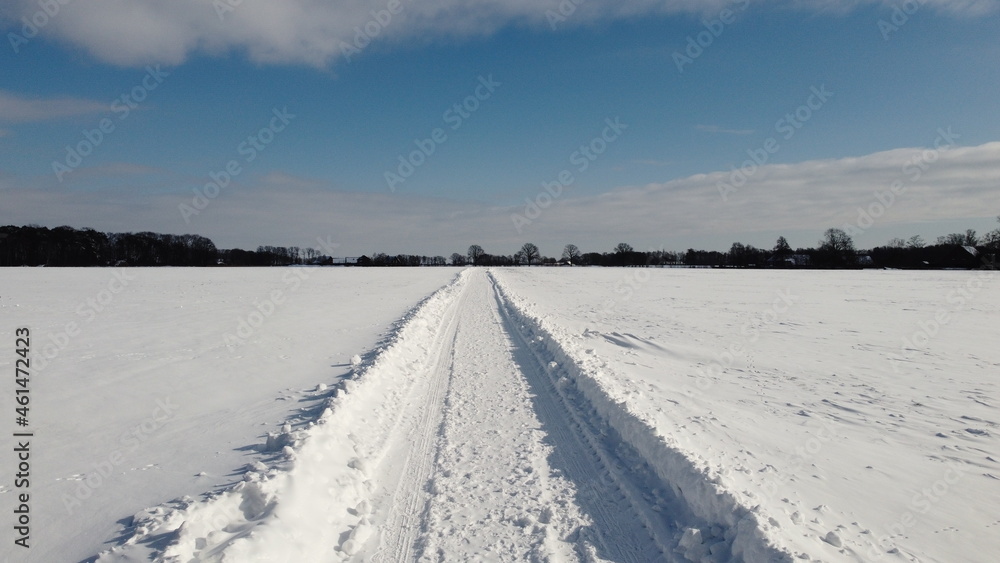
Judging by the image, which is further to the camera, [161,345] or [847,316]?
[847,316]

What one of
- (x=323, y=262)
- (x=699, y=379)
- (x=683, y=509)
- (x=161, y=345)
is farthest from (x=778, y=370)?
(x=323, y=262)

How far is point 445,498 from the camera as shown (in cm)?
412

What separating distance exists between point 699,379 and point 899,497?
4259 millimetres

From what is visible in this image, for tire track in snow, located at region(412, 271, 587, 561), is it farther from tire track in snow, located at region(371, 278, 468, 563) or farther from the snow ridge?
the snow ridge

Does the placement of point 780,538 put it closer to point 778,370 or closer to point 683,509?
point 683,509

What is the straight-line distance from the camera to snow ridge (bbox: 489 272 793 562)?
3340 mm

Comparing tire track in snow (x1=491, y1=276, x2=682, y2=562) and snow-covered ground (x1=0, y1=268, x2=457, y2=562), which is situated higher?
snow-covered ground (x1=0, y1=268, x2=457, y2=562)

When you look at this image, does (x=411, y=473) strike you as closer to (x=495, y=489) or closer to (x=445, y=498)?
(x=445, y=498)

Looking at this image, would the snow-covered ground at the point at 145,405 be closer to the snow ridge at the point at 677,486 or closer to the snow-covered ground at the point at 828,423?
the snow ridge at the point at 677,486

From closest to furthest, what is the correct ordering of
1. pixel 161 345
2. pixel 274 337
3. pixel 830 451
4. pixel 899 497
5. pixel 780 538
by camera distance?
pixel 780 538, pixel 899 497, pixel 830 451, pixel 161 345, pixel 274 337

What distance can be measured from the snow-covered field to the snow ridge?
0.02m

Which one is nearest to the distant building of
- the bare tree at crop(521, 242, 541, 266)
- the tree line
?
the tree line

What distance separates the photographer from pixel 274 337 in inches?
496

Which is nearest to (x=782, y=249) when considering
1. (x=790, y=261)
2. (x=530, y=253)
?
(x=790, y=261)
